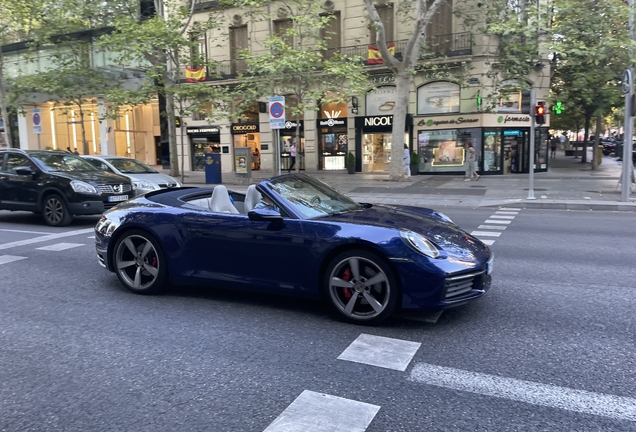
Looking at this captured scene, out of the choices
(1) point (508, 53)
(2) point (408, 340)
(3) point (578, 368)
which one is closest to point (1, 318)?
(2) point (408, 340)

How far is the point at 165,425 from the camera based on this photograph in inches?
118

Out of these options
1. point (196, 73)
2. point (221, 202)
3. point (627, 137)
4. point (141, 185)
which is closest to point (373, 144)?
point (196, 73)

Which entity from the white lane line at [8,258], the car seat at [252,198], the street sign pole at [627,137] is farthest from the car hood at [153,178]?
the street sign pole at [627,137]

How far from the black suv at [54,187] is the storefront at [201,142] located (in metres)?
20.8

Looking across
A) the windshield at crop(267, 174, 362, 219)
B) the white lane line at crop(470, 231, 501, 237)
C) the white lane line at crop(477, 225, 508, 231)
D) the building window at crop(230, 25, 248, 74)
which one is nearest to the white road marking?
the windshield at crop(267, 174, 362, 219)

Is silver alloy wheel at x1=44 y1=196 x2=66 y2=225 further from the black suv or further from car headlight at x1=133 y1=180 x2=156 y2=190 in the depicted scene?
car headlight at x1=133 y1=180 x2=156 y2=190

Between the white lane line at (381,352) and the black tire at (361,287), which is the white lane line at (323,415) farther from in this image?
the black tire at (361,287)

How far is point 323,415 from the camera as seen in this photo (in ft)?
10.1

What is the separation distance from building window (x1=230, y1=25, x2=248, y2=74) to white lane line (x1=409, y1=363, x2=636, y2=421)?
2868 centimetres

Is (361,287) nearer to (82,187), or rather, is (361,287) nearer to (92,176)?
(82,187)

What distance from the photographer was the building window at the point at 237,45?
99.1ft

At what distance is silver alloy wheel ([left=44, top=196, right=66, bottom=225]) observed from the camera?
10.8 meters

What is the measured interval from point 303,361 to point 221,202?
2381 mm

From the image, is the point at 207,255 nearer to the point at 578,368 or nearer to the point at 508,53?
the point at 578,368
